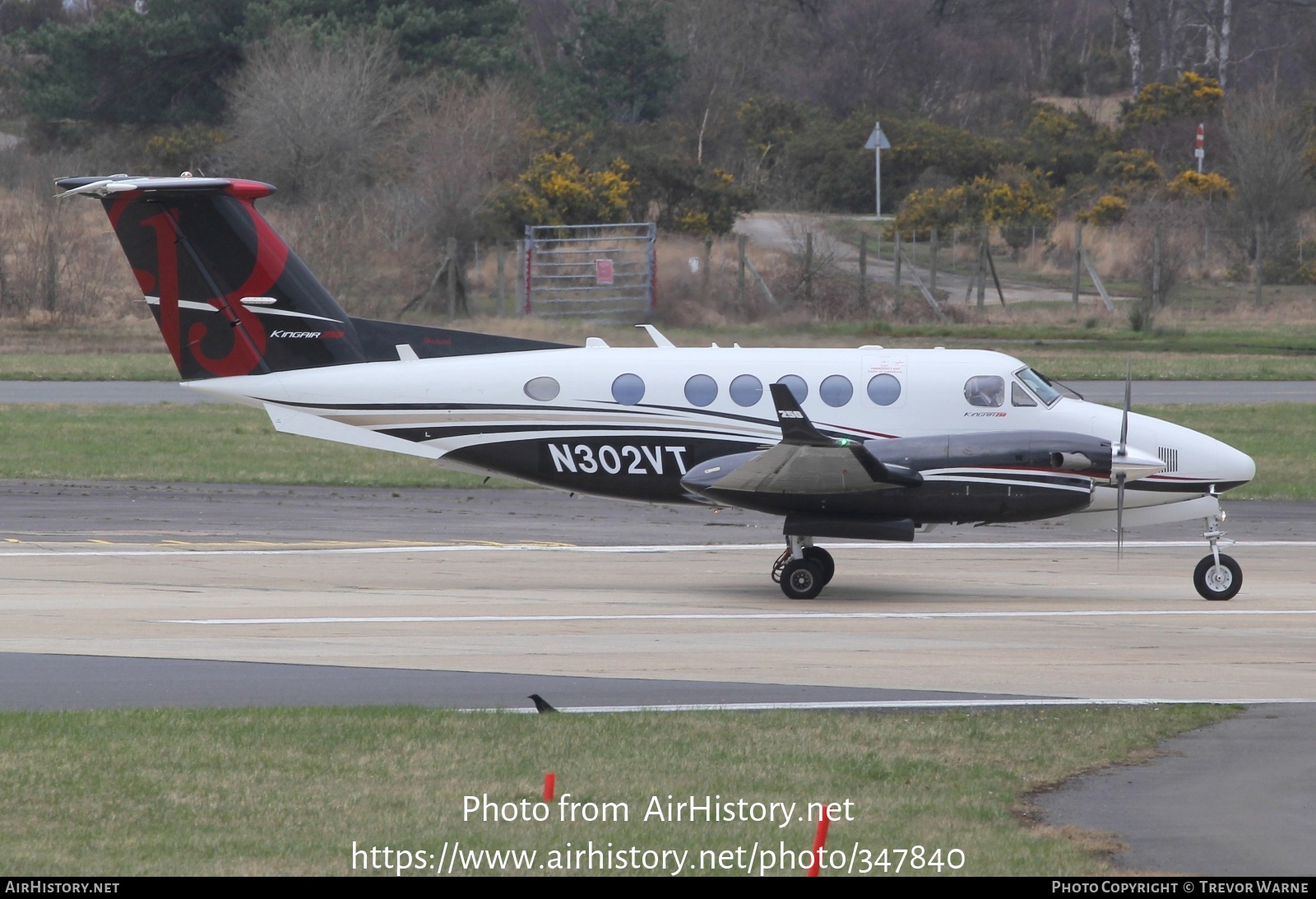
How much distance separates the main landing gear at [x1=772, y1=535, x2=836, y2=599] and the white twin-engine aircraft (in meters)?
0.03

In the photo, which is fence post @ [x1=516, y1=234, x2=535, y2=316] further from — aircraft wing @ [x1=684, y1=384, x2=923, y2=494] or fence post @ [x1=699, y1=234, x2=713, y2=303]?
aircraft wing @ [x1=684, y1=384, x2=923, y2=494]

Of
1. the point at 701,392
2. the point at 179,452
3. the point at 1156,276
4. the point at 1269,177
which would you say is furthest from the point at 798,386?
the point at 1269,177

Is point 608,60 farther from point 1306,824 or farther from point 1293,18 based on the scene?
point 1306,824

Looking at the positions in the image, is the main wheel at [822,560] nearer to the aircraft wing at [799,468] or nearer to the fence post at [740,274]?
the aircraft wing at [799,468]

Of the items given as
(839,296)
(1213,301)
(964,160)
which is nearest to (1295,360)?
(1213,301)

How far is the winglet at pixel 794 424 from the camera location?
13516 mm

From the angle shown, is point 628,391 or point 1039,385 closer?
point 1039,385

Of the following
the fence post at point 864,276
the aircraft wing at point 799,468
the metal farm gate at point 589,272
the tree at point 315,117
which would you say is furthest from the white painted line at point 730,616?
the tree at point 315,117

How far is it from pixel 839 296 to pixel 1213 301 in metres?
13.7

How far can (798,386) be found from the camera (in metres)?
14.9

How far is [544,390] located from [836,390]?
2981 millimetres

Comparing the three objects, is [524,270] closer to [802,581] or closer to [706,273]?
[706,273]

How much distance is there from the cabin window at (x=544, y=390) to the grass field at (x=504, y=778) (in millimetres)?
5767

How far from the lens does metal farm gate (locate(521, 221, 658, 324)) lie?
135ft
